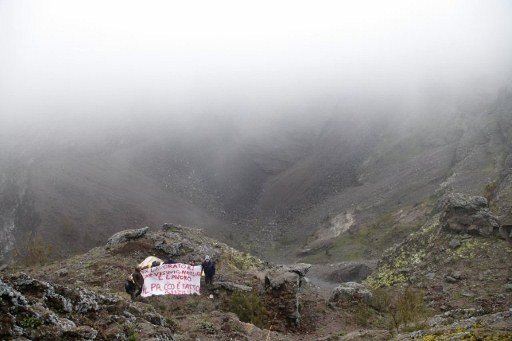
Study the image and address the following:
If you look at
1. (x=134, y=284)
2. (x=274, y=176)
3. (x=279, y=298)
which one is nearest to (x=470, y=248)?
(x=279, y=298)

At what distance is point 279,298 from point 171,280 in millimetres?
5283

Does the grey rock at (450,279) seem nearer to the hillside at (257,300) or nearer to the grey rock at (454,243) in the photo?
the hillside at (257,300)

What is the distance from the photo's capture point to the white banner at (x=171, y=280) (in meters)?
19.8

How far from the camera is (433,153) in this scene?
231ft

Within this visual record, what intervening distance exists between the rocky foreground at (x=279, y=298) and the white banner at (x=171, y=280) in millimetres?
587

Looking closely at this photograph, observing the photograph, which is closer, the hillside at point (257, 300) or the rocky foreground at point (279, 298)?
the hillside at point (257, 300)

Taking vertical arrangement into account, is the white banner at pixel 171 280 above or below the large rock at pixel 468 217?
below

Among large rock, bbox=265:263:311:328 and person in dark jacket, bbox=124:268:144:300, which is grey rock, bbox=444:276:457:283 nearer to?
large rock, bbox=265:263:311:328

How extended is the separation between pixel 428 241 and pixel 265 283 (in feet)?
45.2

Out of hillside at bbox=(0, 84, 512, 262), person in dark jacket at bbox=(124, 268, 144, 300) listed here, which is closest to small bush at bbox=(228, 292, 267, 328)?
person in dark jacket at bbox=(124, 268, 144, 300)

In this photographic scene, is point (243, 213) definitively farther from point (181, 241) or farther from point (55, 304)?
point (55, 304)

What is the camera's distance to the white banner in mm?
19750

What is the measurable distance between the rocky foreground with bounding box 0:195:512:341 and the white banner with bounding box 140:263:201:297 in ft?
1.93

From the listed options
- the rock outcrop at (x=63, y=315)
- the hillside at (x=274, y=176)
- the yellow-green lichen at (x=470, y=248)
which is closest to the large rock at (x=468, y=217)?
the yellow-green lichen at (x=470, y=248)
